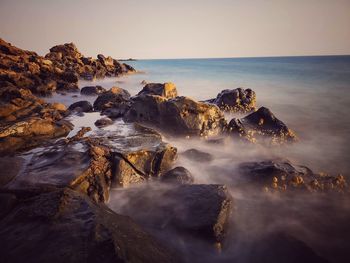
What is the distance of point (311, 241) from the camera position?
4480 mm

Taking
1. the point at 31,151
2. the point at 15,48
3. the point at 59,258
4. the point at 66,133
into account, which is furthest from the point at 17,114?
the point at 15,48

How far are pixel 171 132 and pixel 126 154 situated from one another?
12.7ft

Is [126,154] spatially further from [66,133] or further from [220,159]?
[66,133]

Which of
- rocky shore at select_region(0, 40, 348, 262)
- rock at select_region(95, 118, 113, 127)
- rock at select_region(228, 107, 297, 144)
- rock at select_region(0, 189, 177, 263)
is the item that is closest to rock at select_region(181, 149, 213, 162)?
rocky shore at select_region(0, 40, 348, 262)

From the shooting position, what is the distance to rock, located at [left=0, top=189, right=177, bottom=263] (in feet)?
8.63

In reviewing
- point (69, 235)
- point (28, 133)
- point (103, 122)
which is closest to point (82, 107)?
point (103, 122)

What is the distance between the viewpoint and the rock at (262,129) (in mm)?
9703

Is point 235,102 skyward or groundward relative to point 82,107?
skyward

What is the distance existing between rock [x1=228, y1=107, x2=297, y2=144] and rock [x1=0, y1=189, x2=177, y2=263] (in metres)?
7.10

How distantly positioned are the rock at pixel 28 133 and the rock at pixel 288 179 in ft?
21.6

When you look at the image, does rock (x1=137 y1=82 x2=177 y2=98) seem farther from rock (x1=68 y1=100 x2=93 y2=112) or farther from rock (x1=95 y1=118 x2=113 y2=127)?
rock (x1=95 y1=118 x2=113 y2=127)

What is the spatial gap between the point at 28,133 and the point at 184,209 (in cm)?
622

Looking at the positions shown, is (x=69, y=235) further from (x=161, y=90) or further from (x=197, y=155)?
(x=161, y=90)

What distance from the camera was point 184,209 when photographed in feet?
15.5
